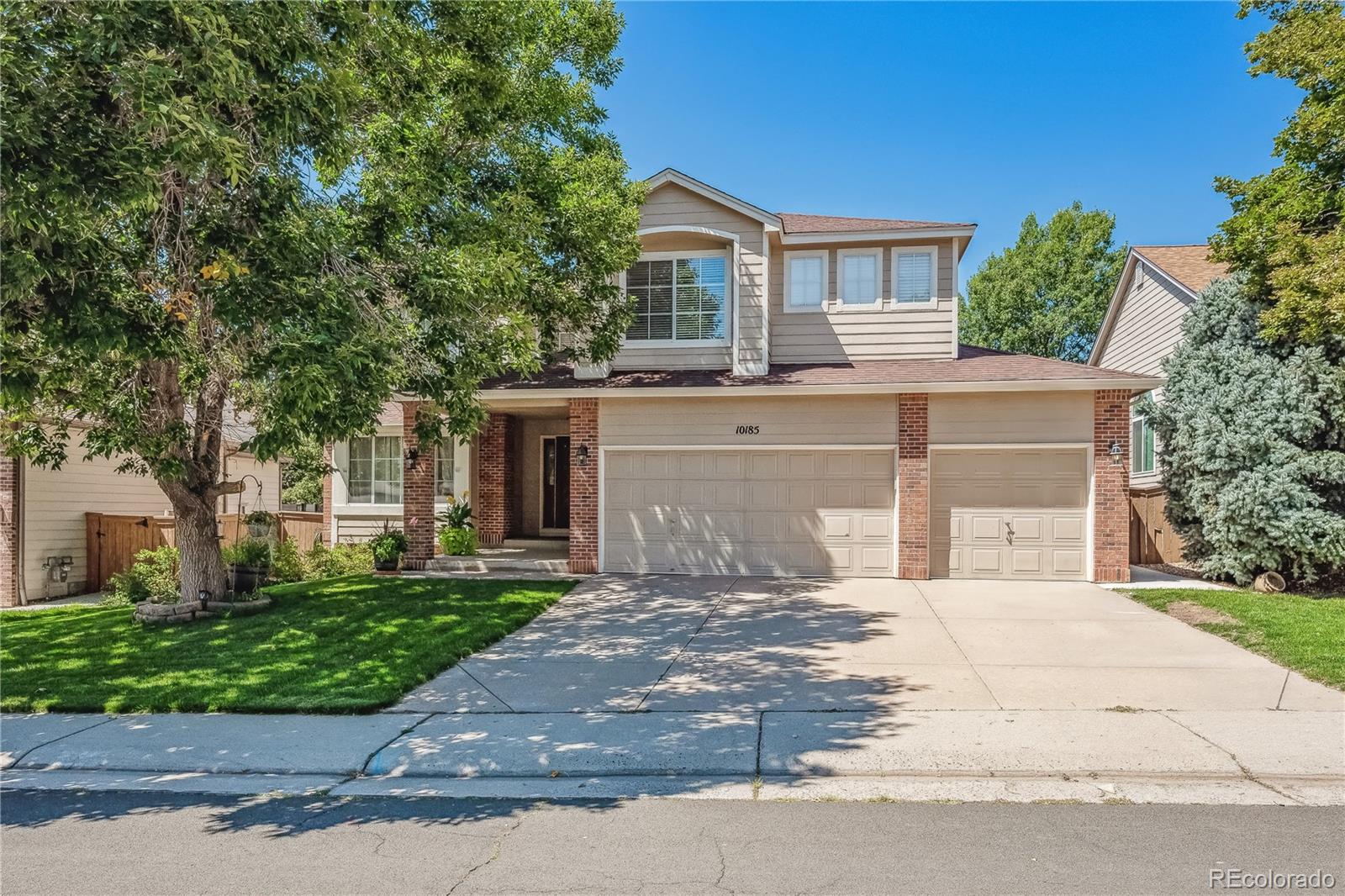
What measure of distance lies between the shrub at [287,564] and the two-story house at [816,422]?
233 centimetres

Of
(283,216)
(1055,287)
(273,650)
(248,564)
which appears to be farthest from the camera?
(1055,287)

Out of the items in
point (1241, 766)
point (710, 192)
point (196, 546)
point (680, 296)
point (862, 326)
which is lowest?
point (1241, 766)

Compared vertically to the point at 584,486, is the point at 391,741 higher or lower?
lower

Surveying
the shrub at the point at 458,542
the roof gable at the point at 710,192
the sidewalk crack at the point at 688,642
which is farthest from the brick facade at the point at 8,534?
the sidewalk crack at the point at 688,642

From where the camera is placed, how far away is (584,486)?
47.3 feet

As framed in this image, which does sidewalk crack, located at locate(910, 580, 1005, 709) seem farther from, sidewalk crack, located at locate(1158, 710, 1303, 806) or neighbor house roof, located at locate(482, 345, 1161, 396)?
neighbor house roof, located at locate(482, 345, 1161, 396)

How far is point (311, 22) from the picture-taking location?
675cm

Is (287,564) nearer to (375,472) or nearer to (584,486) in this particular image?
A: (375,472)

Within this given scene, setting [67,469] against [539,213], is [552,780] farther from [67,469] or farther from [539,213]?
[67,469]

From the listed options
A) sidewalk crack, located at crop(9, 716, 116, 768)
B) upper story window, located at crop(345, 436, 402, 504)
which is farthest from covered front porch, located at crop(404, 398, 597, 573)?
sidewalk crack, located at crop(9, 716, 116, 768)

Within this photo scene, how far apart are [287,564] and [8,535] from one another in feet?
16.3

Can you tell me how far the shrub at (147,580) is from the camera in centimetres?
1277

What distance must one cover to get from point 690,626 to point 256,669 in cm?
504

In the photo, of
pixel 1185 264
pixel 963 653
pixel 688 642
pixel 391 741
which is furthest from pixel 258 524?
pixel 1185 264
